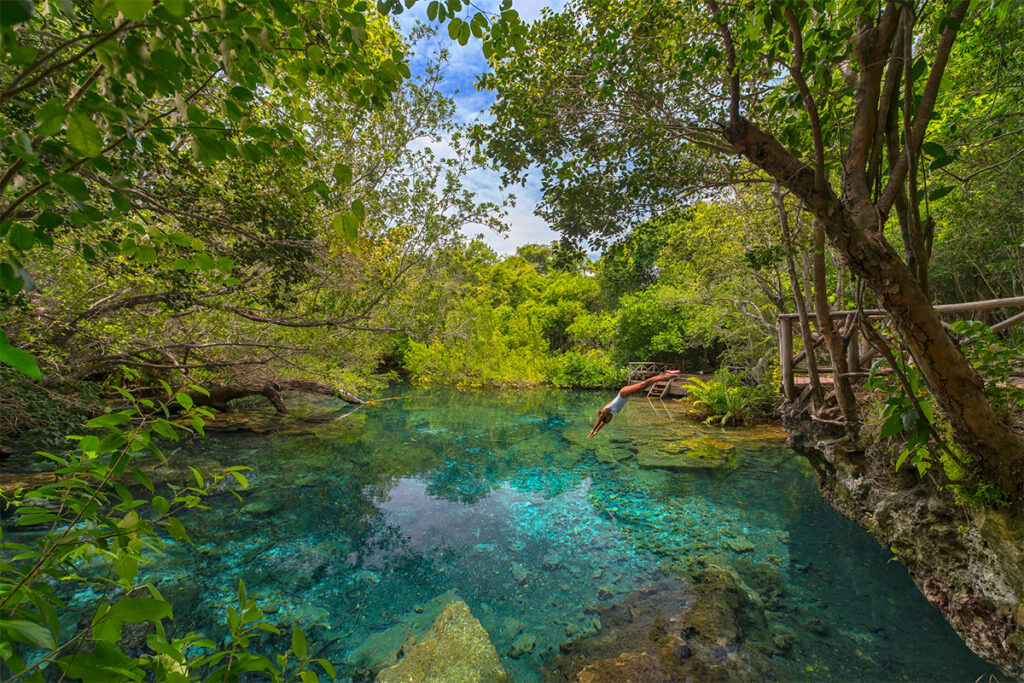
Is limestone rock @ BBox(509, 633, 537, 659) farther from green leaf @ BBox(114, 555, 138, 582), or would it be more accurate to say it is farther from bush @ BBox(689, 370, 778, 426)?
bush @ BBox(689, 370, 778, 426)

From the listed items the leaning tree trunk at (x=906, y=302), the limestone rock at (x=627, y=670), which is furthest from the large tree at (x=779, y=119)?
the limestone rock at (x=627, y=670)

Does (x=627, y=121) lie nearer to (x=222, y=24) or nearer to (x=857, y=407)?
(x=222, y=24)

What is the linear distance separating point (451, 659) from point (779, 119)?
5623 mm

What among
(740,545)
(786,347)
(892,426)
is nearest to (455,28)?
(892,426)

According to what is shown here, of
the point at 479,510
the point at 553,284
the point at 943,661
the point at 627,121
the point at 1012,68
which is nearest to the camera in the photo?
the point at 943,661

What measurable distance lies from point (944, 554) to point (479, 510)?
5134mm

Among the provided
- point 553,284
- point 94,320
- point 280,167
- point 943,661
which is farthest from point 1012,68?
point 553,284

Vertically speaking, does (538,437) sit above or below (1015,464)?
below

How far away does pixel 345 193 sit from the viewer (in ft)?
19.3

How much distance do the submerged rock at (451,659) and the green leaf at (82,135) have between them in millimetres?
3747

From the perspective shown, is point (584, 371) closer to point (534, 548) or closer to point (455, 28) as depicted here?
point (534, 548)

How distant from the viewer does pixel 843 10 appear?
84.7 inches

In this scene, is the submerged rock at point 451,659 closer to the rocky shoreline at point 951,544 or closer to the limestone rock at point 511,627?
the limestone rock at point 511,627

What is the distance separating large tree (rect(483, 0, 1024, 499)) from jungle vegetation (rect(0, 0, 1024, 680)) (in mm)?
22
